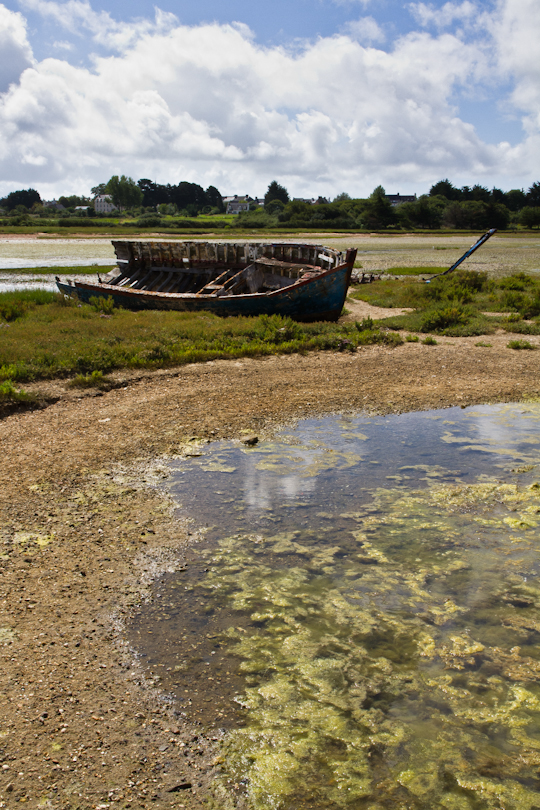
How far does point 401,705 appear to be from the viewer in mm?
3029

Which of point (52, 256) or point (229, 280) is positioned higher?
point (52, 256)

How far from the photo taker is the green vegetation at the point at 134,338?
959cm

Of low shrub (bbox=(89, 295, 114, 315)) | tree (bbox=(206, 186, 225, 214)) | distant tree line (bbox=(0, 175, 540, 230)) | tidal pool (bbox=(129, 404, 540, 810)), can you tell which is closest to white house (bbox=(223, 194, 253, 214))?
tree (bbox=(206, 186, 225, 214))

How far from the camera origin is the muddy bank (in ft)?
8.75

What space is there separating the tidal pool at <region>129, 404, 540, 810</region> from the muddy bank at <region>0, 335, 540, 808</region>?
0.25 meters

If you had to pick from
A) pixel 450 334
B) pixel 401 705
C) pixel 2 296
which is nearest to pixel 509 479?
pixel 401 705

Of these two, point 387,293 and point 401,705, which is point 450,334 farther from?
point 401,705

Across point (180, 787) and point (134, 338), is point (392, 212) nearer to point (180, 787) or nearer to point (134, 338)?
point (134, 338)

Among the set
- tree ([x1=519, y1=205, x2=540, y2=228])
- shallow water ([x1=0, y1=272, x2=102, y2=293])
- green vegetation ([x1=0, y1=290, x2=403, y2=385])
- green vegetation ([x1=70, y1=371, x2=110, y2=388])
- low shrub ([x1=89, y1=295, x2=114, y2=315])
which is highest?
tree ([x1=519, y1=205, x2=540, y2=228])

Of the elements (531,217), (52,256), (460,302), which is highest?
(531,217)

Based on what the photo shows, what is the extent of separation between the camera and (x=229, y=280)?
1557cm

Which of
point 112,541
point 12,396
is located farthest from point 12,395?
point 112,541

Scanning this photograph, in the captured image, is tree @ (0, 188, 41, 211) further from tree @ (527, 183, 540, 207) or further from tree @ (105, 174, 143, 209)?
tree @ (527, 183, 540, 207)

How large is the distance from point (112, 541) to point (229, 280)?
472 inches
